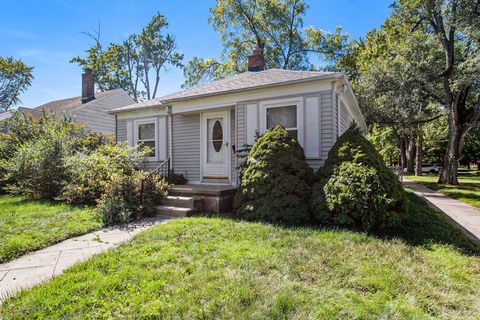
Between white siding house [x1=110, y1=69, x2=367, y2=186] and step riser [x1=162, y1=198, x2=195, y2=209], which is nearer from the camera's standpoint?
step riser [x1=162, y1=198, x2=195, y2=209]

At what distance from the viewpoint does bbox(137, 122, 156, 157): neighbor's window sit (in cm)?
959

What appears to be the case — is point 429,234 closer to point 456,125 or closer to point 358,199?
point 358,199

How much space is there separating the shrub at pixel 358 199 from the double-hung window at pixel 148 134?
21.4 feet

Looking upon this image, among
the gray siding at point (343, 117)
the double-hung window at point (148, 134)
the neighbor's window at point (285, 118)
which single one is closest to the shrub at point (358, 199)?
the neighbor's window at point (285, 118)

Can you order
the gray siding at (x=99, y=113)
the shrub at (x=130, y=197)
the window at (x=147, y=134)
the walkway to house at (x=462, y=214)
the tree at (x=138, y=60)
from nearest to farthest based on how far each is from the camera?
the walkway to house at (x=462, y=214)
the shrub at (x=130, y=197)
the window at (x=147, y=134)
the gray siding at (x=99, y=113)
the tree at (x=138, y=60)

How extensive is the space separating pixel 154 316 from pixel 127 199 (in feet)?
14.3

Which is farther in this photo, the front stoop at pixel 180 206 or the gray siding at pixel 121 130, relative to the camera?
the gray siding at pixel 121 130

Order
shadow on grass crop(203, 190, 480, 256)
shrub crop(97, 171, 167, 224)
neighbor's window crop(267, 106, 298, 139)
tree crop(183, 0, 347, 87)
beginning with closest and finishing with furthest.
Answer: shadow on grass crop(203, 190, 480, 256), shrub crop(97, 171, 167, 224), neighbor's window crop(267, 106, 298, 139), tree crop(183, 0, 347, 87)

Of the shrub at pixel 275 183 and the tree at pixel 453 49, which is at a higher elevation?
the tree at pixel 453 49

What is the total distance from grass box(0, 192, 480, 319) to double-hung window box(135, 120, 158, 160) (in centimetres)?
561

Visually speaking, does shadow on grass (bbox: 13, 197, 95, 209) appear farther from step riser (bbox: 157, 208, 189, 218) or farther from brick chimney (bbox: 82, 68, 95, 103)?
brick chimney (bbox: 82, 68, 95, 103)

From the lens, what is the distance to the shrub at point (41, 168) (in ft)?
25.8

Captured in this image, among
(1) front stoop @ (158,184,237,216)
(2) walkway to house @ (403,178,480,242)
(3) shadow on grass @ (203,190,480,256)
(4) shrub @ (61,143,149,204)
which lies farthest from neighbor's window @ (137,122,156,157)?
(2) walkway to house @ (403,178,480,242)

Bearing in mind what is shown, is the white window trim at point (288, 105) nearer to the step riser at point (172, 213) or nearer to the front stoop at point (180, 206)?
the front stoop at point (180, 206)
